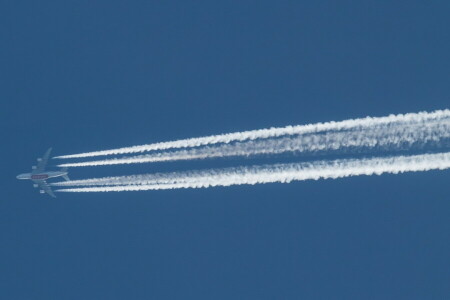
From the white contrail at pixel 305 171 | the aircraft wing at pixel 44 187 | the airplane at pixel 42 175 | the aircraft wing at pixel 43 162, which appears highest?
the aircraft wing at pixel 43 162

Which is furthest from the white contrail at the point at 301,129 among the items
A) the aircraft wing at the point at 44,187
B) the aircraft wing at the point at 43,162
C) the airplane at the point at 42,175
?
the aircraft wing at the point at 44,187

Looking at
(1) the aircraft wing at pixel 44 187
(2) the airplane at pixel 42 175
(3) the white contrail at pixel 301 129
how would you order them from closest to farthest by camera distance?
1. (3) the white contrail at pixel 301 129
2. (2) the airplane at pixel 42 175
3. (1) the aircraft wing at pixel 44 187

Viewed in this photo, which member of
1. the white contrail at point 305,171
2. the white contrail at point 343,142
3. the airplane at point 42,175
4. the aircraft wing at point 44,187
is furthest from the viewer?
the aircraft wing at point 44,187

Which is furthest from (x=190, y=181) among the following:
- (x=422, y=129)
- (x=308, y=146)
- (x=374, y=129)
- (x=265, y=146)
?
(x=422, y=129)

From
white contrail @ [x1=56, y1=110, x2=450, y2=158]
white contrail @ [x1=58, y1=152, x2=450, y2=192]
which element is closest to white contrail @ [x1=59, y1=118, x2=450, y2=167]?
white contrail @ [x1=56, y1=110, x2=450, y2=158]

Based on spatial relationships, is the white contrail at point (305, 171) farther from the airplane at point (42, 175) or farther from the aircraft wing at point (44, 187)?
the aircraft wing at point (44, 187)

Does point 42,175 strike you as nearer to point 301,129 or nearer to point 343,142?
point 301,129

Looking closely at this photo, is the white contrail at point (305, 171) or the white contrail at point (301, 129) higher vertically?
the white contrail at point (301, 129)
